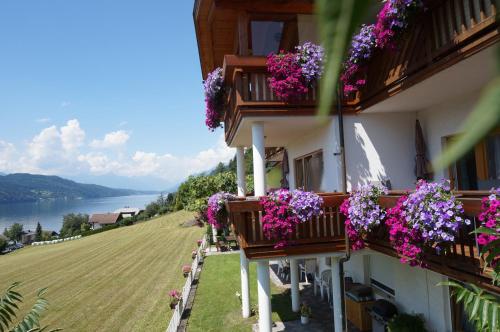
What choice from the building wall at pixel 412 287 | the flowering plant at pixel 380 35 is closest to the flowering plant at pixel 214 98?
the flowering plant at pixel 380 35

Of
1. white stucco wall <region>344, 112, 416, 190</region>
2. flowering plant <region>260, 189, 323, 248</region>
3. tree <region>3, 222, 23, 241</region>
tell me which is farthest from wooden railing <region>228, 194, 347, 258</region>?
tree <region>3, 222, 23, 241</region>

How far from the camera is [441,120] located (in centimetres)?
982

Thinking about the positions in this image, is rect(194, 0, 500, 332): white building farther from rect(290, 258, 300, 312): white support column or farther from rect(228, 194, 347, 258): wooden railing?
rect(290, 258, 300, 312): white support column

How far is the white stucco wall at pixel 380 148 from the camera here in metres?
11.0

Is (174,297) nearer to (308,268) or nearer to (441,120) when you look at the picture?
(308,268)

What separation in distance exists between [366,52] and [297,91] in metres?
1.98

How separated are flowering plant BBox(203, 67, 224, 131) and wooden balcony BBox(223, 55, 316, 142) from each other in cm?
208

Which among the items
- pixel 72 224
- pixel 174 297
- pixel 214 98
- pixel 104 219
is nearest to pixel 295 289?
pixel 174 297

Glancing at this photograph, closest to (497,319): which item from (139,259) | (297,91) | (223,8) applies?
(297,91)

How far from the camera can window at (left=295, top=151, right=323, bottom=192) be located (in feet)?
42.1

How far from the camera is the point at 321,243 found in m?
9.93

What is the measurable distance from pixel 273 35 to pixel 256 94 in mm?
4045

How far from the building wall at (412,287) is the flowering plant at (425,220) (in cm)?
229

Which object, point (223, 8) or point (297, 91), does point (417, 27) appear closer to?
point (297, 91)
